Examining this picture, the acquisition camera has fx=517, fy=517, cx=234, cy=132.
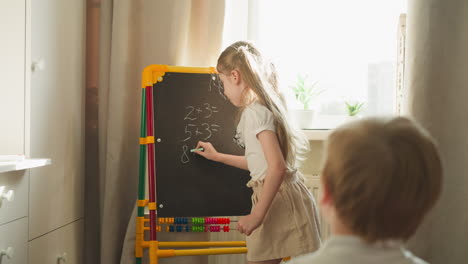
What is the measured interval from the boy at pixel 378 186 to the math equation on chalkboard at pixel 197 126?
1485 mm

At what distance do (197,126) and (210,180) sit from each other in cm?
25

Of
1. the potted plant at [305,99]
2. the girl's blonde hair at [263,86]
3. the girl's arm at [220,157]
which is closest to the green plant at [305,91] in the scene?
the potted plant at [305,99]

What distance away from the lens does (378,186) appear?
81 cm

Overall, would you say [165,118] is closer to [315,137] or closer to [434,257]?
[315,137]

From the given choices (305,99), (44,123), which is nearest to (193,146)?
(44,123)

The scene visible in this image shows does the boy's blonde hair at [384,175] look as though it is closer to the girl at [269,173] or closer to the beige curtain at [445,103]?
the girl at [269,173]

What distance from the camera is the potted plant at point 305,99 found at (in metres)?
2.81

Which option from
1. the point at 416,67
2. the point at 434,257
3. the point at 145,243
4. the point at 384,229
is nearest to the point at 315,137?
the point at 416,67

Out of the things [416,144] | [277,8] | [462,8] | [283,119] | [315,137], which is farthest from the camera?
[277,8]

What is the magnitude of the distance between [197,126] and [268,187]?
0.68 meters

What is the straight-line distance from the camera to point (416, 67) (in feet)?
7.52

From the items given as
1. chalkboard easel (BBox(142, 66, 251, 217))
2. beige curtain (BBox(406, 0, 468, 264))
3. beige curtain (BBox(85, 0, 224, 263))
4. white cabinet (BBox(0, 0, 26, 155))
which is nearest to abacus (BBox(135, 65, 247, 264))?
chalkboard easel (BBox(142, 66, 251, 217))

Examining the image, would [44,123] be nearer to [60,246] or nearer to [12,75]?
[12,75]

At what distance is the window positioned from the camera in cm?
291
